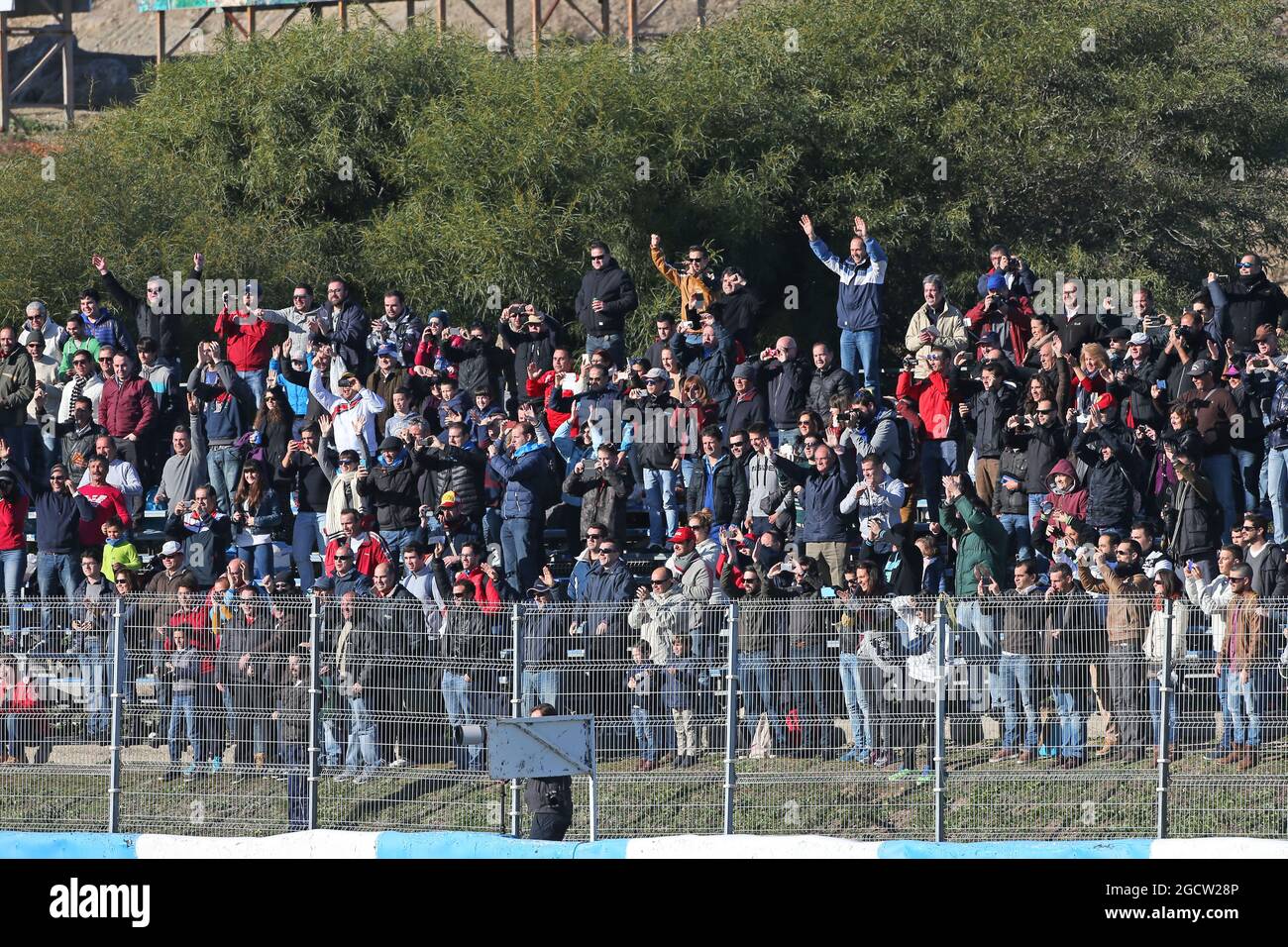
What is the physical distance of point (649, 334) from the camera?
88.8 feet

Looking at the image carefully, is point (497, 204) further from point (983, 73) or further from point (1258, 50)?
point (1258, 50)

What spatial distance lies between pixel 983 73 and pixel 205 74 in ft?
38.6

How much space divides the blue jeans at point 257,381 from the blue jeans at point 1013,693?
10399mm

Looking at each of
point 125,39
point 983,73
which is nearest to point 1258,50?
point 983,73

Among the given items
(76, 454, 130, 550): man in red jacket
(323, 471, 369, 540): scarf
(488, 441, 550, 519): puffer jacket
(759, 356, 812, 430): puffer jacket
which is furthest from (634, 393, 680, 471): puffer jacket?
(76, 454, 130, 550): man in red jacket

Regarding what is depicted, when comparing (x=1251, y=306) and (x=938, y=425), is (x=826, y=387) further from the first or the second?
(x=1251, y=306)

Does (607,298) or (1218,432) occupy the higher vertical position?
(607,298)

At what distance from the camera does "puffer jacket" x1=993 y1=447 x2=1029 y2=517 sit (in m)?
18.2

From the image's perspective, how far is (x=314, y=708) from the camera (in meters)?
14.2

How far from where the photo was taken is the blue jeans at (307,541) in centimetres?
1917

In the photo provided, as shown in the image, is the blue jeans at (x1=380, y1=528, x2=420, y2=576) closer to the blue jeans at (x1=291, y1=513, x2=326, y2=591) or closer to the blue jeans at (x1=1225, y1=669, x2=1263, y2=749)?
the blue jeans at (x1=291, y1=513, x2=326, y2=591)

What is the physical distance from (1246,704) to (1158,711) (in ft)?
1.89

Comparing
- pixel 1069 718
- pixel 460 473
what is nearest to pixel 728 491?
pixel 460 473

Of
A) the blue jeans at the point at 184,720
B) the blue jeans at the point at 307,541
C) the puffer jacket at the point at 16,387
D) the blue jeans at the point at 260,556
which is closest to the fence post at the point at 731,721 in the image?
the blue jeans at the point at 184,720
